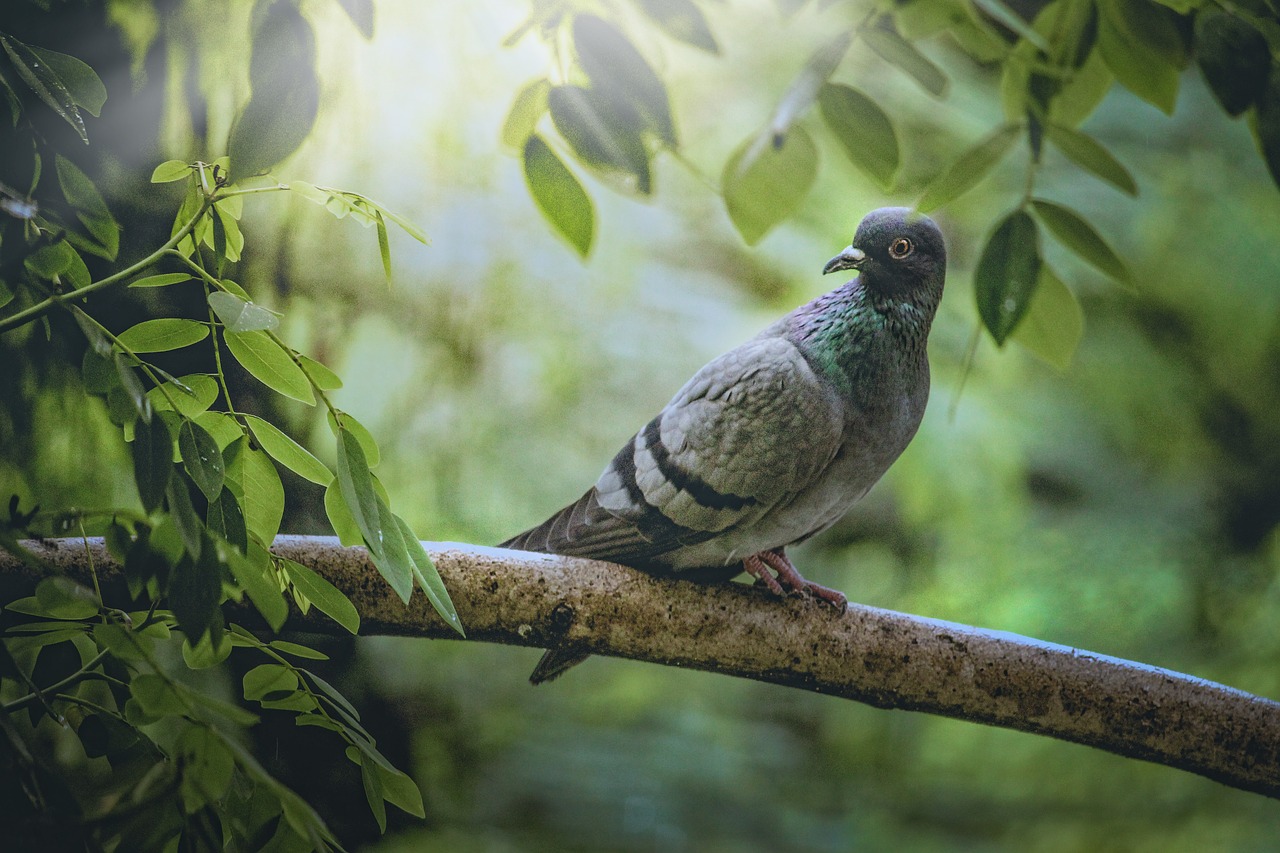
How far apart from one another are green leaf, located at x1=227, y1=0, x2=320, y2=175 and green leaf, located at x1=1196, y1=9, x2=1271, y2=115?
56cm

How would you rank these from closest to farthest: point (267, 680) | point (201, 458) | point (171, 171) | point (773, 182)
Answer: point (773, 182) → point (201, 458) → point (267, 680) → point (171, 171)

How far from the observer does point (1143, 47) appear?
532 mm

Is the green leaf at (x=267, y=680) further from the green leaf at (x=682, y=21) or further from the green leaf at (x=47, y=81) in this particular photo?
the green leaf at (x=682, y=21)

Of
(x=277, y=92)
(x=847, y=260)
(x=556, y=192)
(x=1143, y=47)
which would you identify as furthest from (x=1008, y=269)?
(x=847, y=260)

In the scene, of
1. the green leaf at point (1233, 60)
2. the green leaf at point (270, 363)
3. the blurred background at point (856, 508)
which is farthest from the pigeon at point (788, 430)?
the green leaf at point (1233, 60)

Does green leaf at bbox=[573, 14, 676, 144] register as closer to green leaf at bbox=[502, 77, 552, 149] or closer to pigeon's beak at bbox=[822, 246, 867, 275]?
green leaf at bbox=[502, 77, 552, 149]

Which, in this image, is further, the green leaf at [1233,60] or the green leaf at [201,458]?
the green leaf at [201,458]

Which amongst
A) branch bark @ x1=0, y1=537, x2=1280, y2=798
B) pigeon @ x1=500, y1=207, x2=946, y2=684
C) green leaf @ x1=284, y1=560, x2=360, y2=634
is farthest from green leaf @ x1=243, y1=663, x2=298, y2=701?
pigeon @ x1=500, y1=207, x2=946, y2=684

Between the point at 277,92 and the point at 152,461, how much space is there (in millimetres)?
288

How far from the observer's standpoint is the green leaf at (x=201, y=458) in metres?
0.72

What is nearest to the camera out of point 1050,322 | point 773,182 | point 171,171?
point 773,182

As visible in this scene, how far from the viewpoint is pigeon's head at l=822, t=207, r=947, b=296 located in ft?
3.63

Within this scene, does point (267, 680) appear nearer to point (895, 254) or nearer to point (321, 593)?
point (321, 593)

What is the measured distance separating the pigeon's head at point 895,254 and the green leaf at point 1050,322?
511 mm
